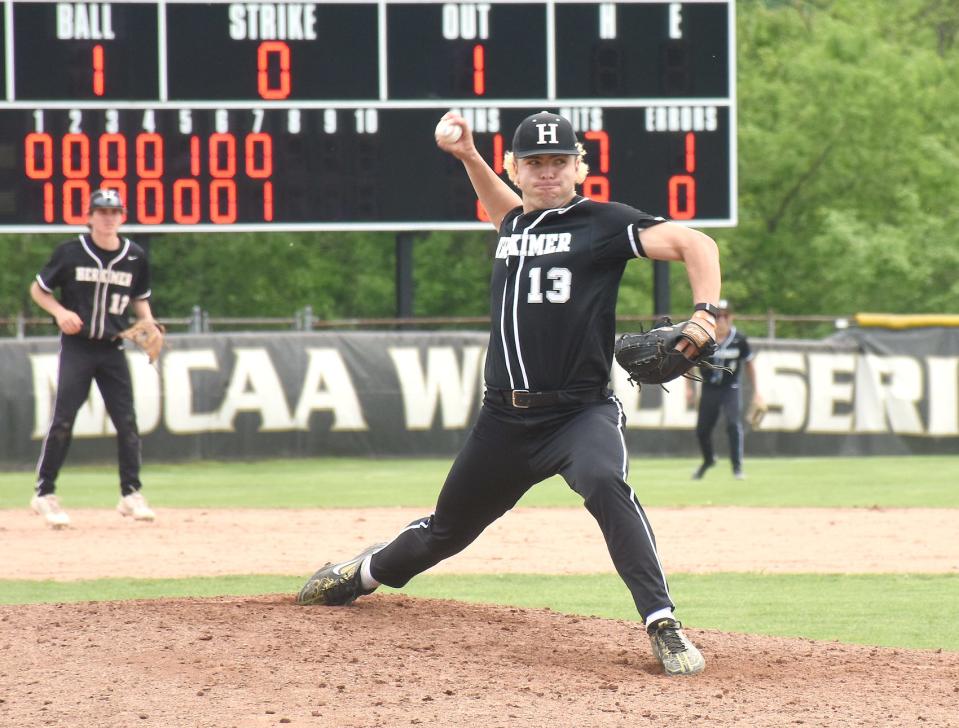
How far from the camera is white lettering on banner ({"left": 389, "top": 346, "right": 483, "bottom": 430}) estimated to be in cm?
1816

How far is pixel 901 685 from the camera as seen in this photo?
4.96 metres

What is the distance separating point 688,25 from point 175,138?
5806 mm

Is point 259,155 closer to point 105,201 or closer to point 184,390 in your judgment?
point 184,390

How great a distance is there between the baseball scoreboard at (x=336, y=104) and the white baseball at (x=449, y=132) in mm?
10830

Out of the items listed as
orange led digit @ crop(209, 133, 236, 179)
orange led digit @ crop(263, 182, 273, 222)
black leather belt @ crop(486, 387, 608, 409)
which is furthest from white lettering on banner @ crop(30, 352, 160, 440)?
black leather belt @ crop(486, 387, 608, 409)

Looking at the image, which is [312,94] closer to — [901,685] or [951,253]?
[901,685]

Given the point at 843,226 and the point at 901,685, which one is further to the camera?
the point at 843,226

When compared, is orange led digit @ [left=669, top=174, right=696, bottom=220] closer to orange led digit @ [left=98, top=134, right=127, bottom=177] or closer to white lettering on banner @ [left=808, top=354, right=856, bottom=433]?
white lettering on banner @ [left=808, top=354, right=856, bottom=433]

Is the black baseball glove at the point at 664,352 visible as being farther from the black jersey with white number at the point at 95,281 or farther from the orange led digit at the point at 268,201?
the orange led digit at the point at 268,201

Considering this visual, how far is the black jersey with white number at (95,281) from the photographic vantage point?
990 centimetres

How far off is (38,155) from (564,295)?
12469mm

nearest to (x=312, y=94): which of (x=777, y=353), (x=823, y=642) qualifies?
(x=777, y=353)

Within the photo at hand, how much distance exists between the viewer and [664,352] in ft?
16.9

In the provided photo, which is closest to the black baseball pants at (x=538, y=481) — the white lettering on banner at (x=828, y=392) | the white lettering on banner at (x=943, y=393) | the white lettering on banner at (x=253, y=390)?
the white lettering on banner at (x=253, y=390)
